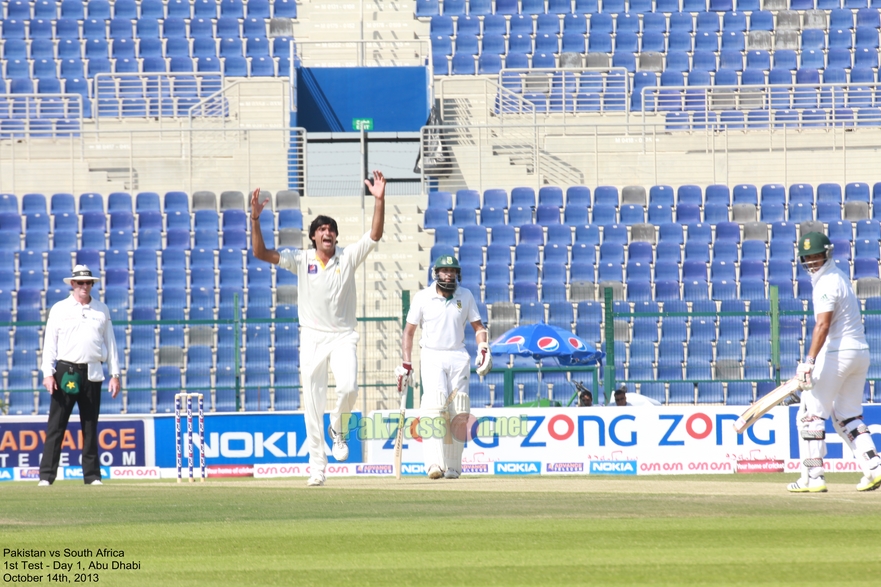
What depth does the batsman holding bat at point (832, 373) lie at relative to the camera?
9.82 metres

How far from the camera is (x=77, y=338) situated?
1256cm

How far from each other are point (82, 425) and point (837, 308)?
707 centimetres

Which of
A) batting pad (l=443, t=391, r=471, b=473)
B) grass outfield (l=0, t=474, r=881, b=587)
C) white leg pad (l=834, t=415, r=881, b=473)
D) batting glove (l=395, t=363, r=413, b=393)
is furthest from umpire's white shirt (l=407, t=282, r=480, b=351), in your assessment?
white leg pad (l=834, t=415, r=881, b=473)

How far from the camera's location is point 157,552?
22.3ft

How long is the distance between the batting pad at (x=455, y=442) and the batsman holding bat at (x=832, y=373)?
3.30m

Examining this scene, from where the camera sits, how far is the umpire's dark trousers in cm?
1252

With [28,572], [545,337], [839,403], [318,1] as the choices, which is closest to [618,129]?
[318,1]

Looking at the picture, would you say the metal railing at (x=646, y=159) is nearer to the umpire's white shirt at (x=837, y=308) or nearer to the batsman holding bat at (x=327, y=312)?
the batsman holding bat at (x=327, y=312)

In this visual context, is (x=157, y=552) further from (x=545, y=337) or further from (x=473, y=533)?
(x=545, y=337)

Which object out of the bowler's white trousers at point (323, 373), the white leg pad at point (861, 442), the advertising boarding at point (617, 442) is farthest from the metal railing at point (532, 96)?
the white leg pad at point (861, 442)

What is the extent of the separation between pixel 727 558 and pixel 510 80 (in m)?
22.5

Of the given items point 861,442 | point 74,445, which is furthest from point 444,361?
point 74,445

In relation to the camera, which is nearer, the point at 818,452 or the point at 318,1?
the point at 818,452

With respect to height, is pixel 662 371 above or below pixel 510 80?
below
